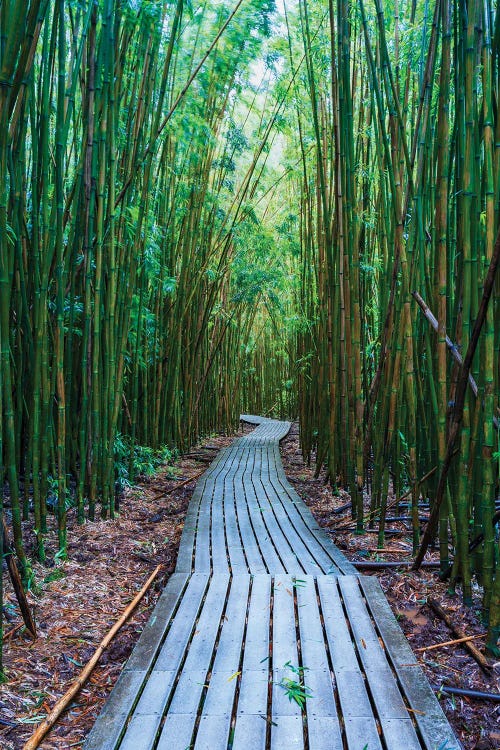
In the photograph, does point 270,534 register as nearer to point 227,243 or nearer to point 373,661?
point 373,661

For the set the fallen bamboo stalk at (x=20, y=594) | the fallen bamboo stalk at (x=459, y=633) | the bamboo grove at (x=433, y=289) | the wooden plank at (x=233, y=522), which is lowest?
the fallen bamboo stalk at (x=459, y=633)

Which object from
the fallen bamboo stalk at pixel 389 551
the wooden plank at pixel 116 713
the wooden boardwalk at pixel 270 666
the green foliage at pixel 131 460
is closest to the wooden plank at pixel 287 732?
the wooden boardwalk at pixel 270 666

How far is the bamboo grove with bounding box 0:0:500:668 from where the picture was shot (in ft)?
4.71

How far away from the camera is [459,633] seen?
1.43 m

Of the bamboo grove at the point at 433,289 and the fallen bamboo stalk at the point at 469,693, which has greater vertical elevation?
the bamboo grove at the point at 433,289

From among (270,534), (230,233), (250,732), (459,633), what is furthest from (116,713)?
(230,233)

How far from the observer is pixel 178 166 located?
3.71 metres

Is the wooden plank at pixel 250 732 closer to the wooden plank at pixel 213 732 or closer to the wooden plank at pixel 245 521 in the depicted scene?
the wooden plank at pixel 213 732

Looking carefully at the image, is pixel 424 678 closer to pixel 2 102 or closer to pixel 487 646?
pixel 487 646

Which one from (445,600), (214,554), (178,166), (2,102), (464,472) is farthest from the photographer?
(178,166)

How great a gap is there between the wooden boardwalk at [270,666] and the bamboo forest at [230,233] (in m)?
0.30

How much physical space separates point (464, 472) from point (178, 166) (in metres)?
2.89

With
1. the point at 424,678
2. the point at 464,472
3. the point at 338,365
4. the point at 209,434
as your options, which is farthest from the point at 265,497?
the point at 209,434

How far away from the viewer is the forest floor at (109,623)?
44.4 inches
